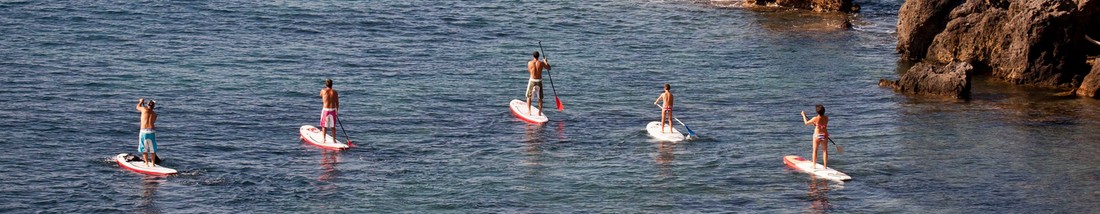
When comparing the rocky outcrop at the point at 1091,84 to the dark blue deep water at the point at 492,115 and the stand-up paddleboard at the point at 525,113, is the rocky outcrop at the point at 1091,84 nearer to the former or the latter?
the dark blue deep water at the point at 492,115

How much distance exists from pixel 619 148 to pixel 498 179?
16.4 ft

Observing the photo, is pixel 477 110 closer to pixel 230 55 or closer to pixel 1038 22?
pixel 230 55

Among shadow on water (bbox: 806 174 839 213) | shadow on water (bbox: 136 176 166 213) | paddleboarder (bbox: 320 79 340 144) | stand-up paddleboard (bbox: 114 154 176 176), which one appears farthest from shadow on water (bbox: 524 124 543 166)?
shadow on water (bbox: 136 176 166 213)

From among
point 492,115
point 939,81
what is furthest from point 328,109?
point 939,81

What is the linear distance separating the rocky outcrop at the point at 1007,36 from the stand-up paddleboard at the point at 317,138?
→ 2088cm

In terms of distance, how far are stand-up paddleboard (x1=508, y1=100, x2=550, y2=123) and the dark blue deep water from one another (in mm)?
472

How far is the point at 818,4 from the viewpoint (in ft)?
232

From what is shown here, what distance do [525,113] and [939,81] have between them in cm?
1374

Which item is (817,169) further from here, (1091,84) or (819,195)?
(1091,84)

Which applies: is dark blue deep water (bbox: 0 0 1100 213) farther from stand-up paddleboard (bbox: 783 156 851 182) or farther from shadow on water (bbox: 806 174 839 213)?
stand-up paddleboard (bbox: 783 156 851 182)

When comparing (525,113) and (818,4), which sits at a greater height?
(818,4)

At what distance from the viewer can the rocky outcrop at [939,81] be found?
48.2 m

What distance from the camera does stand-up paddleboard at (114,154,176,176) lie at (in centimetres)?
3622

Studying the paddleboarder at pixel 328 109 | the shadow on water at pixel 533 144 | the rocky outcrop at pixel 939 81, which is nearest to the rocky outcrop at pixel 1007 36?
the rocky outcrop at pixel 939 81
